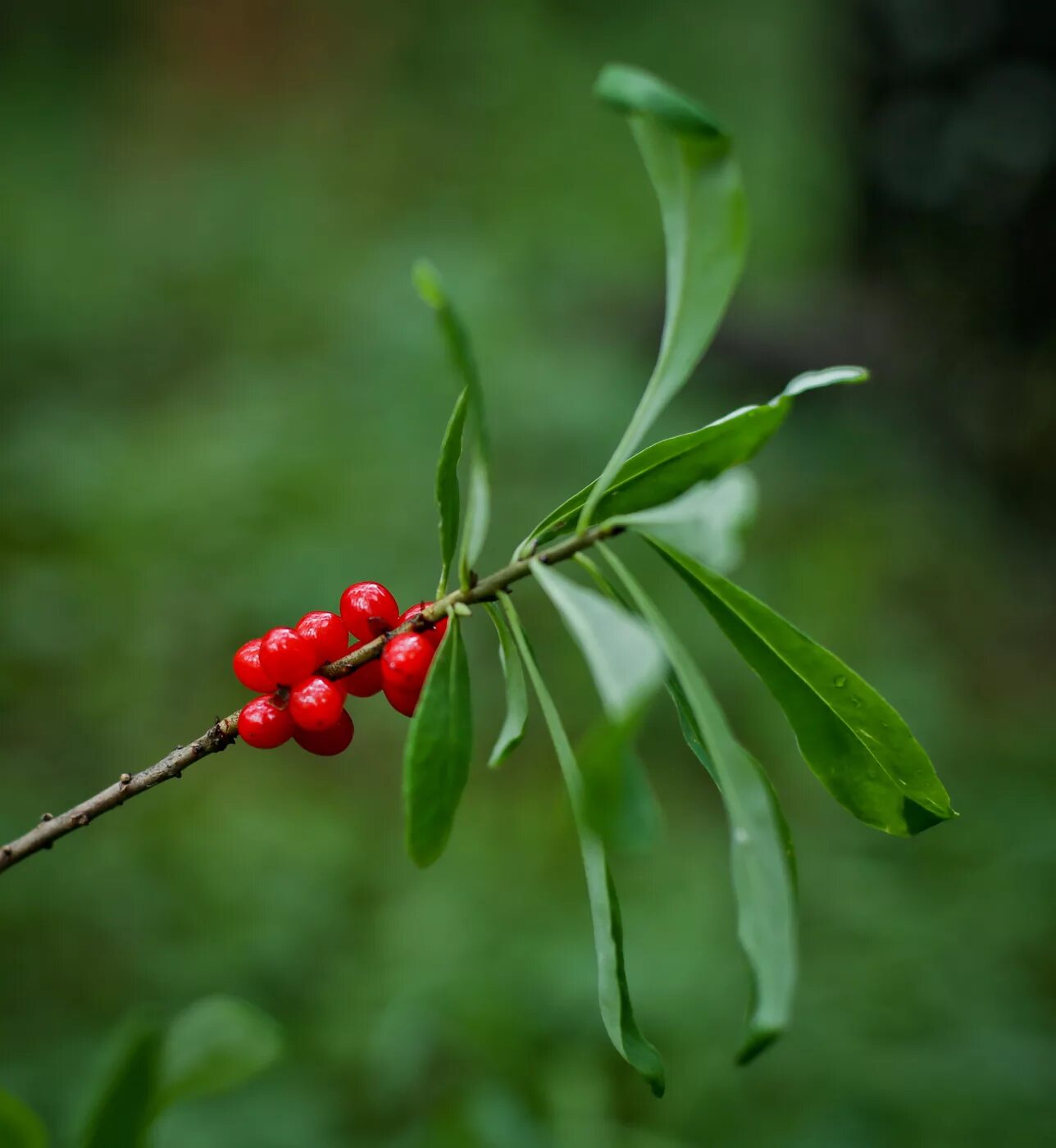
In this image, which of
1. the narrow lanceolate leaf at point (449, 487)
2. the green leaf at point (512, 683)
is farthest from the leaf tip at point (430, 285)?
the green leaf at point (512, 683)

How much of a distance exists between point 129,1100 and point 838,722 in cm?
63

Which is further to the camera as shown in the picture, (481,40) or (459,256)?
(481,40)

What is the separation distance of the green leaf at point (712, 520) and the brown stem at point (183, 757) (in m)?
0.08

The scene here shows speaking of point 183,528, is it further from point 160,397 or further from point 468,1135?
point 468,1135

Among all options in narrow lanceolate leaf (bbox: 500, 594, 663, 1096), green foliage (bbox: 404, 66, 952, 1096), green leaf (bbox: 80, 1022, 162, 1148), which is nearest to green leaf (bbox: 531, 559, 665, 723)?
green foliage (bbox: 404, 66, 952, 1096)

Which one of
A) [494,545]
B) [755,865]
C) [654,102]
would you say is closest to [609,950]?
[755,865]

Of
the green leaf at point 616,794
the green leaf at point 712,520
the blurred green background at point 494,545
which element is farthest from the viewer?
the blurred green background at point 494,545

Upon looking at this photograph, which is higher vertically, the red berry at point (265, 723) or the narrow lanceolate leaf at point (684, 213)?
the narrow lanceolate leaf at point (684, 213)

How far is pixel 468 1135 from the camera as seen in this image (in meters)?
1.64

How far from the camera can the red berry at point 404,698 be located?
34.2 inches

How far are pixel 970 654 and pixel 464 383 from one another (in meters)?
3.88

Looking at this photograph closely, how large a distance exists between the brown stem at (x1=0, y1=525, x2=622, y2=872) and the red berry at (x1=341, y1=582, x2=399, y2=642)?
82 millimetres

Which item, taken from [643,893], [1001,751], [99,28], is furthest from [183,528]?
[99,28]

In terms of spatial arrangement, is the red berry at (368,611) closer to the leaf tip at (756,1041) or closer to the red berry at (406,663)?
the red berry at (406,663)
